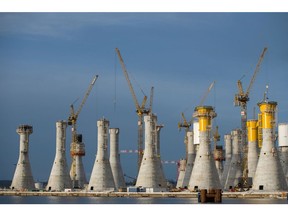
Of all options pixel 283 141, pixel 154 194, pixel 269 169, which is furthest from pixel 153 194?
pixel 283 141

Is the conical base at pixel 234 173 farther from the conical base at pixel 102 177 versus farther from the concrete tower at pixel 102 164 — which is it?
the concrete tower at pixel 102 164

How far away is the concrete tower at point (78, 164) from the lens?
150125mm

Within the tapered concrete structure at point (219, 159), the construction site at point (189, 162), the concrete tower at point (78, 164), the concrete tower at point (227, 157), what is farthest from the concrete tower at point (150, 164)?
the tapered concrete structure at point (219, 159)

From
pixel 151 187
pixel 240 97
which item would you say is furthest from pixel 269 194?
pixel 240 97

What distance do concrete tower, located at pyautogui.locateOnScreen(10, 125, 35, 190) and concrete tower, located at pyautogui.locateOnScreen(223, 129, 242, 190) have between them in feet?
137

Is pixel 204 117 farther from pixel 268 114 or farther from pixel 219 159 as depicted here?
pixel 219 159

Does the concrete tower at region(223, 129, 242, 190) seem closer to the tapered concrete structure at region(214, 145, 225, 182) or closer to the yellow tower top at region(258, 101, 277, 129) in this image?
the tapered concrete structure at region(214, 145, 225, 182)

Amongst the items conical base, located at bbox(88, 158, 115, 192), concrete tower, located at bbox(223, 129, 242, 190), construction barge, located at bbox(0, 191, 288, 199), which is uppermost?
concrete tower, located at bbox(223, 129, 242, 190)

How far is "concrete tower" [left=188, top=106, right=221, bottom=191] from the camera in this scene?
112 meters

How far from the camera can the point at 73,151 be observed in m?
151

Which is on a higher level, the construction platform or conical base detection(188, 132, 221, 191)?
conical base detection(188, 132, 221, 191)

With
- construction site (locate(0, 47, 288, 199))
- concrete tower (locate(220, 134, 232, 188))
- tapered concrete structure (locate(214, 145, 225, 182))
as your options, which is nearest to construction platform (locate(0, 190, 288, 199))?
construction site (locate(0, 47, 288, 199))
